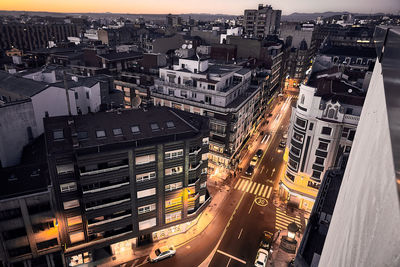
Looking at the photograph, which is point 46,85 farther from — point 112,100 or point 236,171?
point 236,171

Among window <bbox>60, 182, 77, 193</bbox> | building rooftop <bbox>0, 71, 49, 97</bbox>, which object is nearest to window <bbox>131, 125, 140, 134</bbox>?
window <bbox>60, 182, 77, 193</bbox>

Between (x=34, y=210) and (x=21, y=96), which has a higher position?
(x=21, y=96)

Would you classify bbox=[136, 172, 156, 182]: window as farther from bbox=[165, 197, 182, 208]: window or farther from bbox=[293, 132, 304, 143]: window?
bbox=[293, 132, 304, 143]: window

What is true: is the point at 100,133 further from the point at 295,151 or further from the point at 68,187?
the point at 295,151

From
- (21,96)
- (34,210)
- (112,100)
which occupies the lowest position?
(34,210)

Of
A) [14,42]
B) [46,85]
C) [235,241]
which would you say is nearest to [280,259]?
[235,241]
